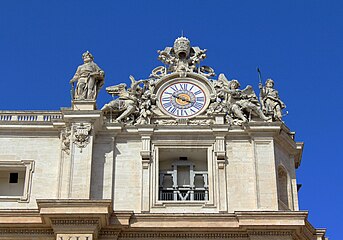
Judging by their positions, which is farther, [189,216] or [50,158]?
[50,158]

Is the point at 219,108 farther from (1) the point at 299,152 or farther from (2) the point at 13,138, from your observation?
(2) the point at 13,138

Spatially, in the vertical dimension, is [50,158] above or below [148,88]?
below

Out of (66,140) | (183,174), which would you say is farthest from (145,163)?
(66,140)

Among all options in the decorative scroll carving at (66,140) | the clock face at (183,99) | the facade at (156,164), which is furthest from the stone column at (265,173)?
the decorative scroll carving at (66,140)

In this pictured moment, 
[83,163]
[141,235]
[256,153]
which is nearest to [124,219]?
[141,235]

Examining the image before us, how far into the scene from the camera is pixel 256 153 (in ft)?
100

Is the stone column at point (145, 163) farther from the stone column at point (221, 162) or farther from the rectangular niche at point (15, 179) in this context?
the rectangular niche at point (15, 179)

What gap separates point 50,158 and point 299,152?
9.29 m

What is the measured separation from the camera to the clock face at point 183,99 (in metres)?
31.8

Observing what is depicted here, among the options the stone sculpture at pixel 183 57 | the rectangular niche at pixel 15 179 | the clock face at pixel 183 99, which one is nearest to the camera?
the rectangular niche at pixel 15 179

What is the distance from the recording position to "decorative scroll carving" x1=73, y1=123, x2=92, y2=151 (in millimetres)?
30391

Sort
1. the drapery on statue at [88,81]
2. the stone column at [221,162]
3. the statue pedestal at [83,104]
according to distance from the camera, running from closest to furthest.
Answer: the stone column at [221,162], the statue pedestal at [83,104], the drapery on statue at [88,81]

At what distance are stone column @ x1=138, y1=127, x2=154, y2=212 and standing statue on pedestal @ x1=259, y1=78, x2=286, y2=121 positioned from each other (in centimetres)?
444

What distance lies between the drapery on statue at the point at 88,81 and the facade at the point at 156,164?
41 millimetres
